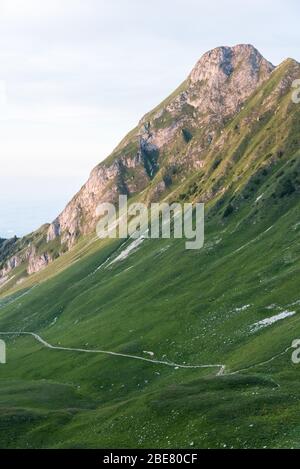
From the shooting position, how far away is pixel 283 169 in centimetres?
15300

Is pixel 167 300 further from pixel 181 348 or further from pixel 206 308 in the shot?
pixel 181 348

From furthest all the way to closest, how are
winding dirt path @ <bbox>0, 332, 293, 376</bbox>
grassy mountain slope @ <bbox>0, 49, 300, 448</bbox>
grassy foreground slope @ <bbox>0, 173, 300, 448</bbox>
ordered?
winding dirt path @ <bbox>0, 332, 293, 376</bbox> < grassy mountain slope @ <bbox>0, 49, 300, 448</bbox> < grassy foreground slope @ <bbox>0, 173, 300, 448</bbox>

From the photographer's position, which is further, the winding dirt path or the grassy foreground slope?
the winding dirt path

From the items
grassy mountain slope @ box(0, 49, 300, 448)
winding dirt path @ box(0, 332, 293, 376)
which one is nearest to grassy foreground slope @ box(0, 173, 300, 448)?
grassy mountain slope @ box(0, 49, 300, 448)

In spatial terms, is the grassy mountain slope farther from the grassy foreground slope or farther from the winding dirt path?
the winding dirt path

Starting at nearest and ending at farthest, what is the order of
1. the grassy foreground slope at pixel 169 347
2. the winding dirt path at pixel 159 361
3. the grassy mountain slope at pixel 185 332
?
the grassy foreground slope at pixel 169 347
the grassy mountain slope at pixel 185 332
the winding dirt path at pixel 159 361

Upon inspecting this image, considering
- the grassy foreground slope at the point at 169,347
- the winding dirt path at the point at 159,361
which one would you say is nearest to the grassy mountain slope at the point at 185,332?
the grassy foreground slope at the point at 169,347

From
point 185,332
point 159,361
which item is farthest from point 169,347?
point 159,361

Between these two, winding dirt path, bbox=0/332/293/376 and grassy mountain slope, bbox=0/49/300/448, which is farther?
winding dirt path, bbox=0/332/293/376

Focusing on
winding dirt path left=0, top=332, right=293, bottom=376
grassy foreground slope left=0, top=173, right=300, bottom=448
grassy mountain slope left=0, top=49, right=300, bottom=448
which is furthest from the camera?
→ winding dirt path left=0, top=332, right=293, bottom=376

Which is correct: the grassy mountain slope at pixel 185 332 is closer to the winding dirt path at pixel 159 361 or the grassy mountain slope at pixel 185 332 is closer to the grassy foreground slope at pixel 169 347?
the grassy foreground slope at pixel 169 347

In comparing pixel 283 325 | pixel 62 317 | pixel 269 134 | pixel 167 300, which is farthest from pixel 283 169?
pixel 283 325

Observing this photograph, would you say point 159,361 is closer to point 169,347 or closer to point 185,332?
point 169,347
